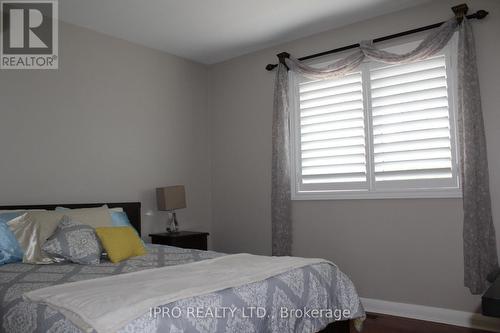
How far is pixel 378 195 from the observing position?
3.62 metres

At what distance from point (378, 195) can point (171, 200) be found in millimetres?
2046

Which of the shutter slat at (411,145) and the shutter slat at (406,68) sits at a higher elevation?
the shutter slat at (406,68)

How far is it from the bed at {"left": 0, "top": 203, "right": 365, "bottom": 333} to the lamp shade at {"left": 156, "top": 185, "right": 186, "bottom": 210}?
1164mm

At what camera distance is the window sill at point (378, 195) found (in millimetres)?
3279

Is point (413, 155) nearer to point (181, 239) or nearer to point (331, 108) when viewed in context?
point (331, 108)

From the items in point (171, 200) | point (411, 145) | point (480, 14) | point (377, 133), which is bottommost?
point (171, 200)

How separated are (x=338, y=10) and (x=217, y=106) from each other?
75.7 inches

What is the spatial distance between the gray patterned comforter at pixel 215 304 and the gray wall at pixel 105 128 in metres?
1.15

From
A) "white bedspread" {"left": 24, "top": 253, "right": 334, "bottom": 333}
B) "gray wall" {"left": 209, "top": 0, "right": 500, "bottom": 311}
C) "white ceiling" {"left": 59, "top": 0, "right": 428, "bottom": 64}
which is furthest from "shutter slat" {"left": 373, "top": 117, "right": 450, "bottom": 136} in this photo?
"white bedspread" {"left": 24, "top": 253, "right": 334, "bottom": 333}

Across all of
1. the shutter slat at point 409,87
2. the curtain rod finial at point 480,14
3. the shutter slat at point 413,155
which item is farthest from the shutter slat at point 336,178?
the curtain rod finial at point 480,14

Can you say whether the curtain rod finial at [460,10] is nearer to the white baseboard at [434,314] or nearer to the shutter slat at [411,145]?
the shutter slat at [411,145]

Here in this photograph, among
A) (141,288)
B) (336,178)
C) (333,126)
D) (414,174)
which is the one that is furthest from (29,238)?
(414,174)

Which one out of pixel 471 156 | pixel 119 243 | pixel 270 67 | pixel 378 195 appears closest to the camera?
pixel 119 243

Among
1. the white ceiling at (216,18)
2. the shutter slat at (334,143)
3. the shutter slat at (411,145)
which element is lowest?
the shutter slat at (411,145)
